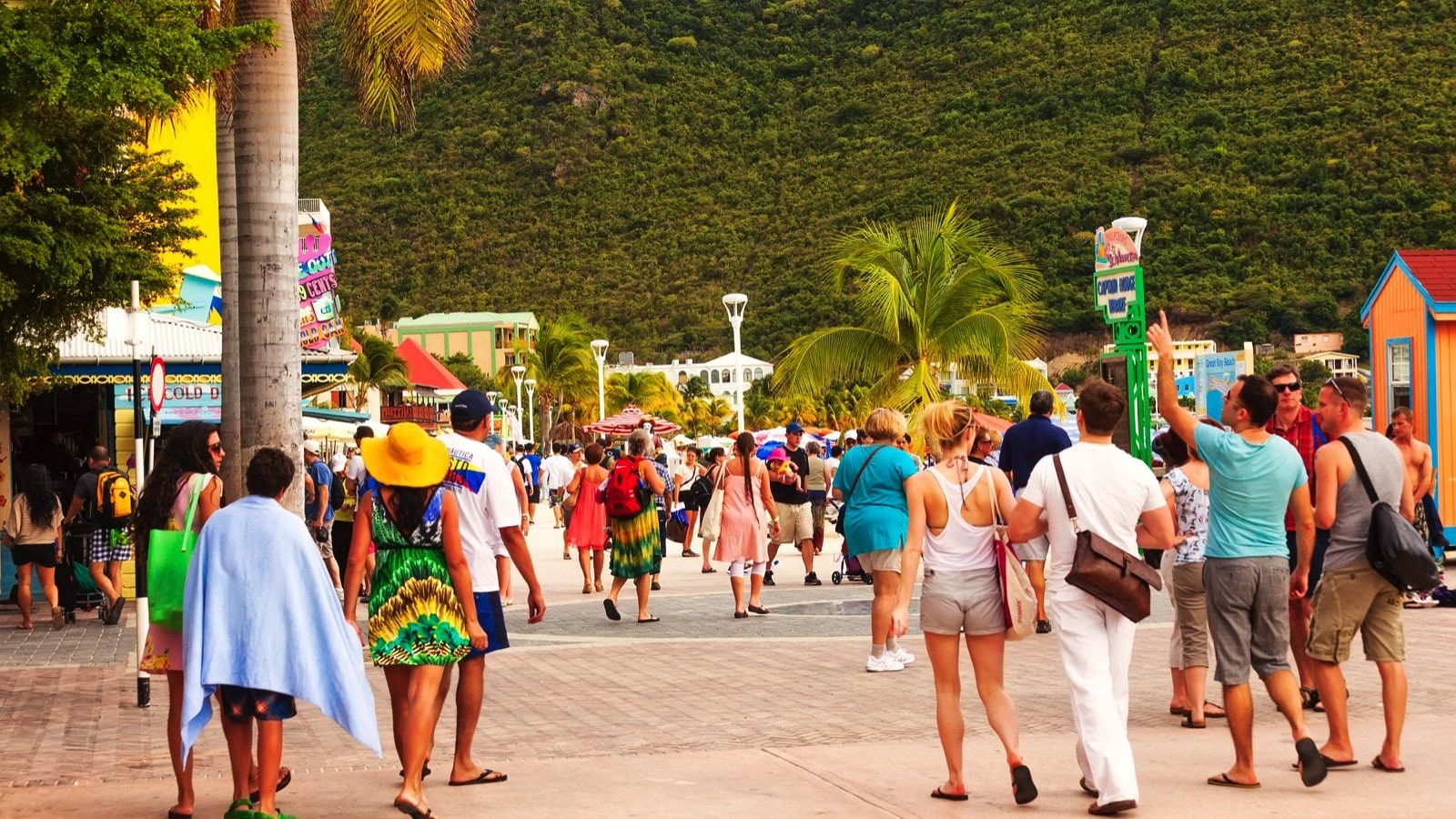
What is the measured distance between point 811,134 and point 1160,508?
306 ft

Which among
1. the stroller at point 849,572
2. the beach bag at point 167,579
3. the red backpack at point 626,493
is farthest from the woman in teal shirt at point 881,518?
the stroller at point 849,572

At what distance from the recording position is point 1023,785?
6.61m

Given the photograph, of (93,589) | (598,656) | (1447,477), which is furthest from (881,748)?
(1447,477)

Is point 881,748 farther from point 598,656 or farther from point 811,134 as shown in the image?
point 811,134

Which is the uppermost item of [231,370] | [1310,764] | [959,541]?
[231,370]

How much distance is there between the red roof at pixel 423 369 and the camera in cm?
9444

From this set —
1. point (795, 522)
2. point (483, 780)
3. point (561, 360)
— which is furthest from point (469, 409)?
point (561, 360)

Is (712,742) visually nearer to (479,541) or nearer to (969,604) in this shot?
(479,541)

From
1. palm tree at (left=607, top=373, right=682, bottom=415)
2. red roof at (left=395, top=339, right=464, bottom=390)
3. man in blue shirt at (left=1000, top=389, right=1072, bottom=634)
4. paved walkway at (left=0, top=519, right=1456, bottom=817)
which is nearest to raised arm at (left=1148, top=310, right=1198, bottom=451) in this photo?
paved walkway at (left=0, top=519, right=1456, bottom=817)

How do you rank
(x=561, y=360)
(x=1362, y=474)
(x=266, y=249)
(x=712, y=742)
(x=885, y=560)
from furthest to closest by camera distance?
(x=561, y=360)
(x=266, y=249)
(x=885, y=560)
(x=712, y=742)
(x=1362, y=474)

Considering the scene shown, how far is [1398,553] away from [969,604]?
1.90m

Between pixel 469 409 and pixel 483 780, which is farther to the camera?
pixel 469 409

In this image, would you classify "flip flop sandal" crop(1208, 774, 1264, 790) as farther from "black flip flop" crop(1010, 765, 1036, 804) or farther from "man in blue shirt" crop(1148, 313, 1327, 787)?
"black flip flop" crop(1010, 765, 1036, 804)

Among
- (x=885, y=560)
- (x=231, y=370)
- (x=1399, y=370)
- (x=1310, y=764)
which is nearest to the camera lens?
(x=1310, y=764)
